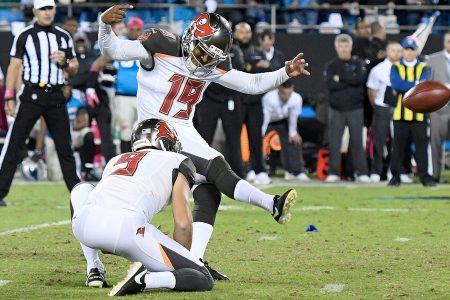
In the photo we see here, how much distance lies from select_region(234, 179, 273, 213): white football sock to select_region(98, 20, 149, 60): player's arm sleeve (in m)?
0.95

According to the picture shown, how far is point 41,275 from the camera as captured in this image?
6.84 metres

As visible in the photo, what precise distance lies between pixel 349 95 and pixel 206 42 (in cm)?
796

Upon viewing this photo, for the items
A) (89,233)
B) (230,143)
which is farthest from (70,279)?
(230,143)

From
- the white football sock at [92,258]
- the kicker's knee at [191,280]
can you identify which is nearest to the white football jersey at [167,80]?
the white football sock at [92,258]

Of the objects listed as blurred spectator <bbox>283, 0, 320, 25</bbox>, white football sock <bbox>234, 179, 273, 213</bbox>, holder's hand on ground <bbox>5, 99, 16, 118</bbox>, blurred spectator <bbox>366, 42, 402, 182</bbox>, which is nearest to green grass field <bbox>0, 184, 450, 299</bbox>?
white football sock <bbox>234, 179, 273, 213</bbox>

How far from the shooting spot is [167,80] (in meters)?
7.05

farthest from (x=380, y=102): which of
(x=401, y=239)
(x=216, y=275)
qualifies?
(x=216, y=275)

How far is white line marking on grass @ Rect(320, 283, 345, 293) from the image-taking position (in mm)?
6142

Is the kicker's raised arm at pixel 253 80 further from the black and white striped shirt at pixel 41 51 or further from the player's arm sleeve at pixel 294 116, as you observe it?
the player's arm sleeve at pixel 294 116

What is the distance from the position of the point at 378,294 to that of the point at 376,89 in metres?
8.84

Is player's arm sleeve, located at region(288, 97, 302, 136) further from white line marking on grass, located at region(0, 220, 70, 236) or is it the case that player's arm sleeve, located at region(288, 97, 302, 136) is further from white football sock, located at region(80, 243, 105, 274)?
white football sock, located at region(80, 243, 105, 274)

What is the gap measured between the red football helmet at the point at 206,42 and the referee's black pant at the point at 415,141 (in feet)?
23.3

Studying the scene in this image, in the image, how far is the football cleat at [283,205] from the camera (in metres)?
6.59

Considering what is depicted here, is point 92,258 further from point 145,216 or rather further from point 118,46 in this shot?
point 118,46
